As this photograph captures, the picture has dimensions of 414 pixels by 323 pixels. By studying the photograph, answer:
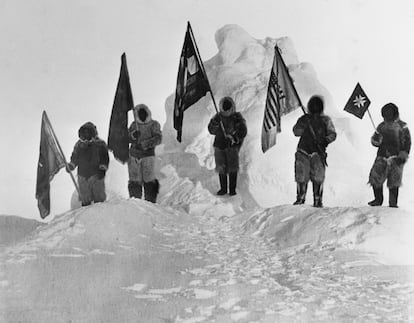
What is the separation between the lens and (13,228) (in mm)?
5070

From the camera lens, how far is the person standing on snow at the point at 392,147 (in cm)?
499

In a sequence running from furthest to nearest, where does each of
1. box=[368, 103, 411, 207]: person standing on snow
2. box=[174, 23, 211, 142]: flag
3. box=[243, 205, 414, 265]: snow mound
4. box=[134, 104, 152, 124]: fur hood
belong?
box=[134, 104, 152, 124]: fur hood
box=[174, 23, 211, 142]: flag
box=[368, 103, 411, 207]: person standing on snow
box=[243, 205, 414, 265]: snow mound

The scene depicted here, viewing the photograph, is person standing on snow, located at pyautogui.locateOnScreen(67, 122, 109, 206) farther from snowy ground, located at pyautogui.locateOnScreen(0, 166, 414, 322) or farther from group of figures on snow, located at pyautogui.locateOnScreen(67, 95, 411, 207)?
snowy ground, located at pyautogui.locateOnScreen(0, 166, 414, 322)

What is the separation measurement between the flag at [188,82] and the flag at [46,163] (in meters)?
1.13

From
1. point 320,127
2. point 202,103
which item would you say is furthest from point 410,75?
point 202,103

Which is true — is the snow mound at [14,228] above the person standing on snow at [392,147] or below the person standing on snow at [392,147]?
below

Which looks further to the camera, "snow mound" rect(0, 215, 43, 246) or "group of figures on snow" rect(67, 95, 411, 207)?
"group of figures on snow" rect(67, 95, 411, 207)

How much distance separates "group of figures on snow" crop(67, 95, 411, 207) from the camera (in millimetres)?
5035

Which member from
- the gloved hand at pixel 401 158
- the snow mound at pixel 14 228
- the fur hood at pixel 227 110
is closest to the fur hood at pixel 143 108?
the fur hood at pixel 227 110

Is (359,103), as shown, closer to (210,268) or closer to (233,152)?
(233,152)

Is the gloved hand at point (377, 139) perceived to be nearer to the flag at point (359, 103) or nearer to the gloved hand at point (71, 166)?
the flag at point (359, 103)

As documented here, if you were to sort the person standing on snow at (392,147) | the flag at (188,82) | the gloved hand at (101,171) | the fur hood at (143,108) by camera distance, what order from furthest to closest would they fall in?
1. the fur hood at (143,108)
2. the flag at (188,82)
3. the gloved hand at (101,171)
4. the person standing on snow at (392,147)

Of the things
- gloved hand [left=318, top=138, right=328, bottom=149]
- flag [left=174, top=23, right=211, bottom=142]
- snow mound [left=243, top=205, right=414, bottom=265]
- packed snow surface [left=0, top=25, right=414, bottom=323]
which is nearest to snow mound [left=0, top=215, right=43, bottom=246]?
packed snow surface [left=0, top=25, right=414, bottom=323]

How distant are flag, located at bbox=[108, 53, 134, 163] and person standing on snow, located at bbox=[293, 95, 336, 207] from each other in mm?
1570
